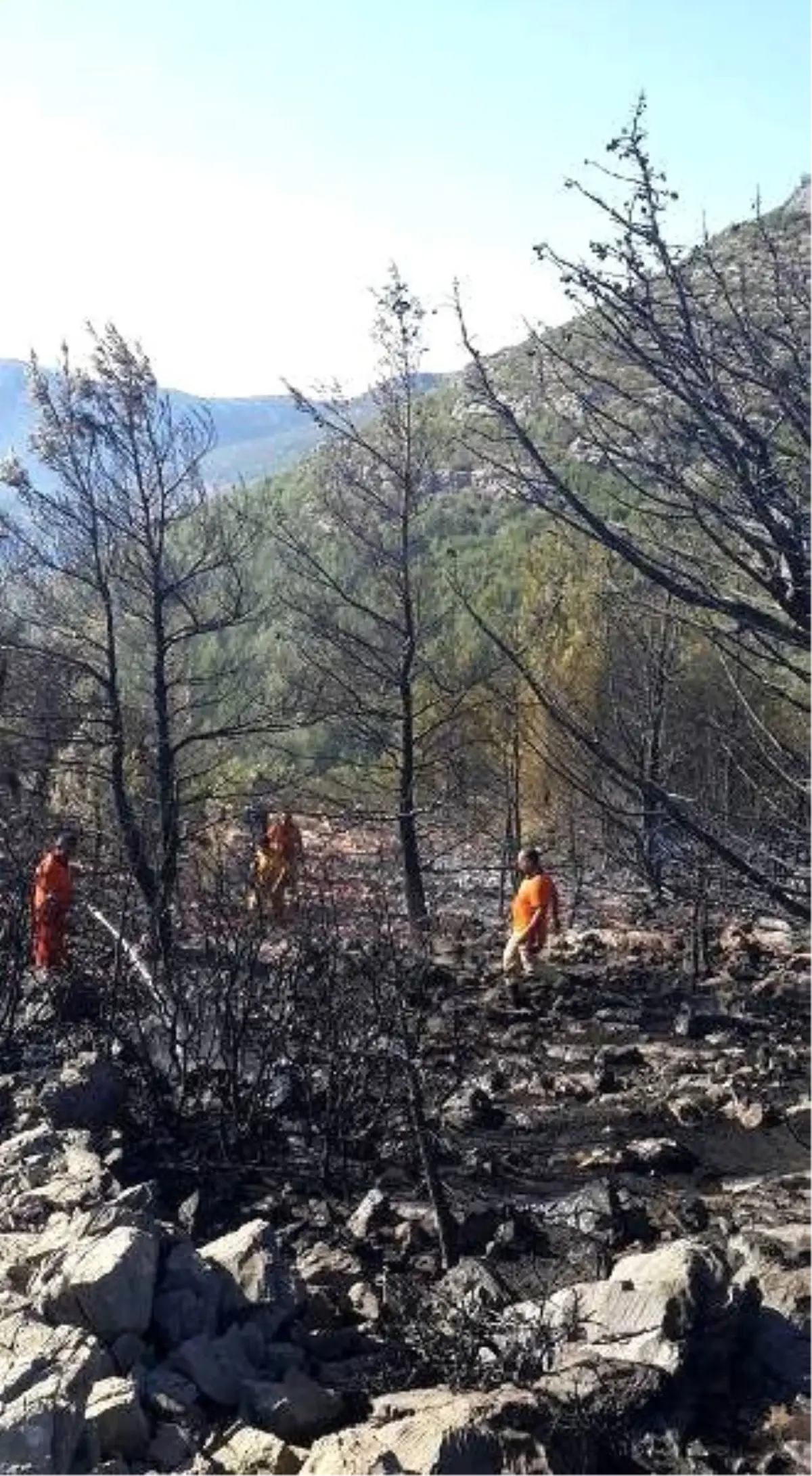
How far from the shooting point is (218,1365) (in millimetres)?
5543

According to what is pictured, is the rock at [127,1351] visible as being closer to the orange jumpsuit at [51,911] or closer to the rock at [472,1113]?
the rock at [472,1113]

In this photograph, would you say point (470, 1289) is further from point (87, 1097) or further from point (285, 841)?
point (285, 841)

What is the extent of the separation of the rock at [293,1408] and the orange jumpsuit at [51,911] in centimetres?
629

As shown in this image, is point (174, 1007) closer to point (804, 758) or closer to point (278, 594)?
point (804, 758)

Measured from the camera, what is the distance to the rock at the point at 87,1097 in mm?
8383

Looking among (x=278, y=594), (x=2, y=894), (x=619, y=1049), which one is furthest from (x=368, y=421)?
(x=619, y=1049)

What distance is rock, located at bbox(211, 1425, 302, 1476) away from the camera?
190 inches

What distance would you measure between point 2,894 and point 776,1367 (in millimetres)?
7188

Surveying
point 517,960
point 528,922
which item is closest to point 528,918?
point 528,922

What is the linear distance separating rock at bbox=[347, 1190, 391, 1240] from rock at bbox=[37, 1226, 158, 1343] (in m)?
1.40

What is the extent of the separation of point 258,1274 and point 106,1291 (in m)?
0.67

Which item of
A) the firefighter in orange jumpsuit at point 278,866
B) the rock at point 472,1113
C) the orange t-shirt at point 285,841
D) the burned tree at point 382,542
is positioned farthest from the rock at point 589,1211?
the burned tree at point 382,542

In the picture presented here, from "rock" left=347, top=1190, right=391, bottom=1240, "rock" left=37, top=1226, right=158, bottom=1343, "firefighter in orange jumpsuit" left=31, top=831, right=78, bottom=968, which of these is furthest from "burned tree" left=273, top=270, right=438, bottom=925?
"rock" left=37, top=1226, right=158, bottom=1343

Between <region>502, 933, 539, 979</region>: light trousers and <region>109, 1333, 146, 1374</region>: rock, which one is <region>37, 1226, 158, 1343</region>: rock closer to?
<region>109, 1333, 146, 1374</region>: rock
